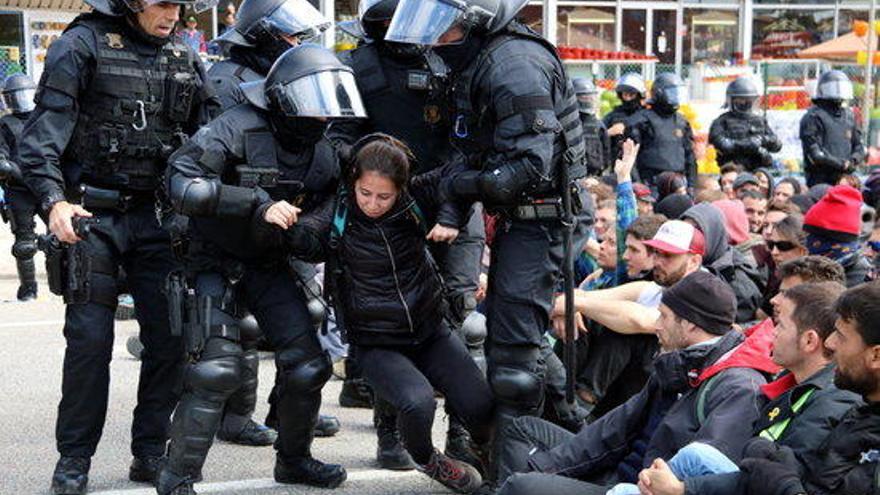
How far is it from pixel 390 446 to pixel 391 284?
106cm

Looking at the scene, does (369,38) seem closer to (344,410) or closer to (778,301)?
(344,410)

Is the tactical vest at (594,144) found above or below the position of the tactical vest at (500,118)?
below

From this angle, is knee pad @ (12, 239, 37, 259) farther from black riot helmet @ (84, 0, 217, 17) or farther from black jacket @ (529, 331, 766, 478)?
black jacket @ (529, 331, 766, 478)

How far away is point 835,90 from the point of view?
509 inches

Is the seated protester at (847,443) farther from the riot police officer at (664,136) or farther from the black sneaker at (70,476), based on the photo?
the riot police officer at (664,136)

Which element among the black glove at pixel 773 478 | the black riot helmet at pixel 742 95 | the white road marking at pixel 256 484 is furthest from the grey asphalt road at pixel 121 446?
the black riot helmet at pixel 742 95

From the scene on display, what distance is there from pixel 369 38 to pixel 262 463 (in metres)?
1.86

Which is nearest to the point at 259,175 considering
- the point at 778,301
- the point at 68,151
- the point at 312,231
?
the point at 312,231

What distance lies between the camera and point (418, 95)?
5.66 meters

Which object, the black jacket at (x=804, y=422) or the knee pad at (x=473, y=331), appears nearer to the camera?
the black jacket at (x=804, y=422)

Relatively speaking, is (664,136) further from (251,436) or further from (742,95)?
(251,436)

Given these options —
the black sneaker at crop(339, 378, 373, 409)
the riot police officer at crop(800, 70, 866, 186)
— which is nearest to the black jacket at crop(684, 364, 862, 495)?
the black sneaker at crop(339, 378, 373, 409)

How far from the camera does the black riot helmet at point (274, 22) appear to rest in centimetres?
600

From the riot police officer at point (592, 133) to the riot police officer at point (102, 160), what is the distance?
6.34 metres
